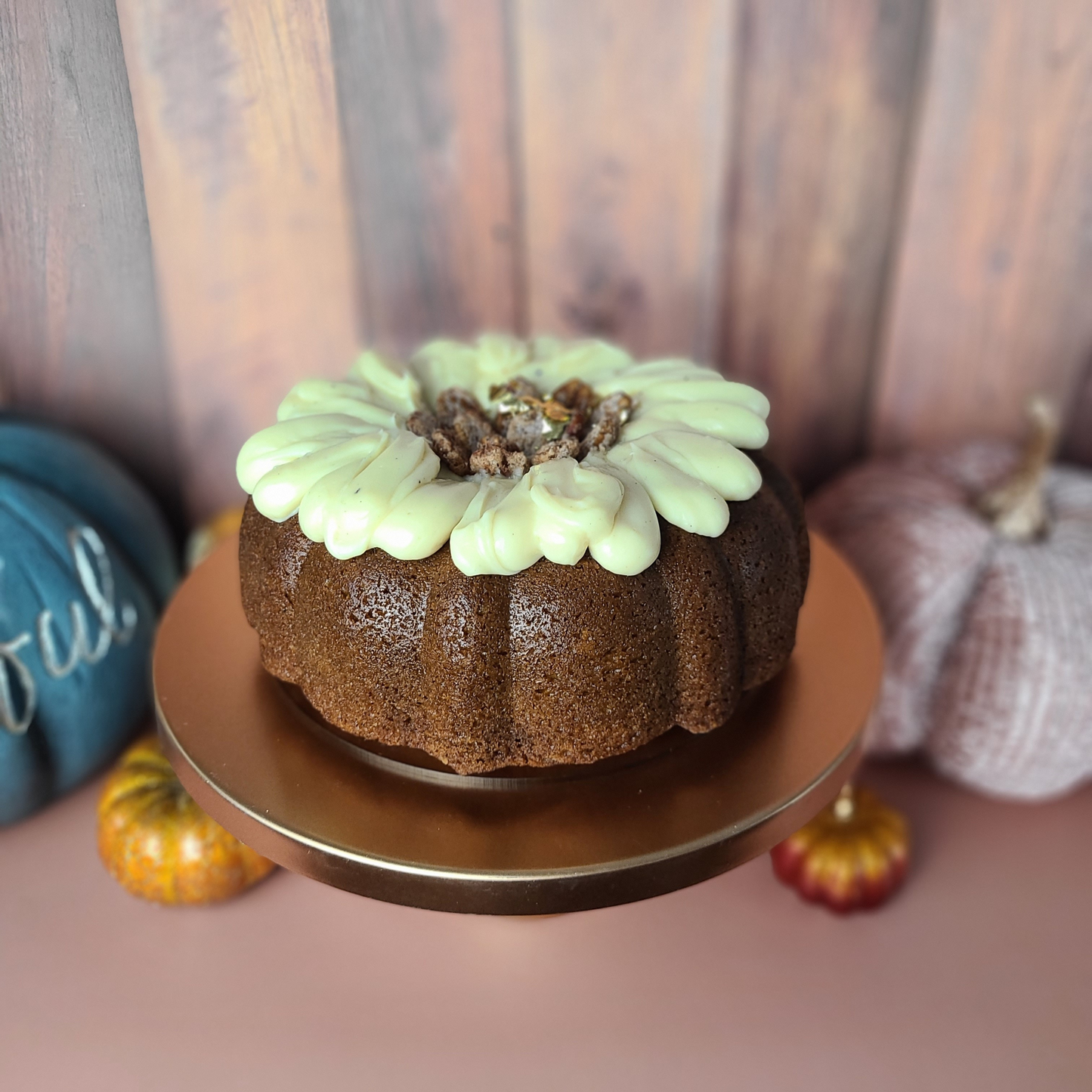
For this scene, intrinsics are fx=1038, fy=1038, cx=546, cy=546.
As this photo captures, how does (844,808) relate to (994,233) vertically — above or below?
below

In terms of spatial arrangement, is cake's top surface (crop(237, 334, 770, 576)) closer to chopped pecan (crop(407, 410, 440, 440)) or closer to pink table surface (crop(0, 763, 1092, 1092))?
chopped pecan (crop(407, 410, 440, 440))

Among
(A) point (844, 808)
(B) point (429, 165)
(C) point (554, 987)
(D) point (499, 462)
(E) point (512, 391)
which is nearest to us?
(D) point (499, 462)

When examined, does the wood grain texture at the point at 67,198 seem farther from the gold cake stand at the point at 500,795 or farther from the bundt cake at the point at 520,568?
the gold cake stand at the point at 500,795

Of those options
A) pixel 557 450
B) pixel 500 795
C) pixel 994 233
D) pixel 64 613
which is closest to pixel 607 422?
pixel 557 450

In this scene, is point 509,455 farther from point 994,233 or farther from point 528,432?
point 994,233

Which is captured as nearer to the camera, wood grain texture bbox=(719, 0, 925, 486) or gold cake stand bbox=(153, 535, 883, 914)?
gold cake stand bbox=(153, 535, 883, 914)

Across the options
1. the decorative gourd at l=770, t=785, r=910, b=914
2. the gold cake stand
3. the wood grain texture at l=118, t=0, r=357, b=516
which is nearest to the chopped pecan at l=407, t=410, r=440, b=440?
the gold cake stand
